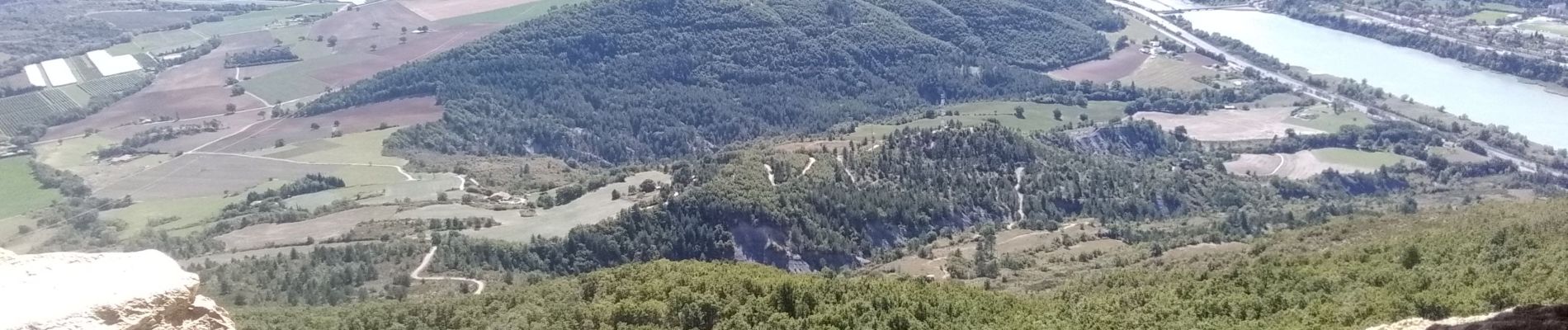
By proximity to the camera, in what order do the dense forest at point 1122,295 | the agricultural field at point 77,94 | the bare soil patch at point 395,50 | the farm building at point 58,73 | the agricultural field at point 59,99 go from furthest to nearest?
the farm building at point 58,73, the bare soil patch at point 395,50, the agricultural field at point 77,94, the agricultural field at point 59,99, the dense forest at point 1122,295

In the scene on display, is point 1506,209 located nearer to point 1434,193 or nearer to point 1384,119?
point 1434,193

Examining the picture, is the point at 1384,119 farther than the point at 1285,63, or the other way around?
the point at 1285,63

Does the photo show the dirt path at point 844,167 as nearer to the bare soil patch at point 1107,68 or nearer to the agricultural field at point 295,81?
the bare soil patch at point 1107,68

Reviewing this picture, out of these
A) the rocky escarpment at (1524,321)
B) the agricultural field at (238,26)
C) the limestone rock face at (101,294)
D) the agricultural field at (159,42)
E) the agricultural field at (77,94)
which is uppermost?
the limestone rock face at (101,294)

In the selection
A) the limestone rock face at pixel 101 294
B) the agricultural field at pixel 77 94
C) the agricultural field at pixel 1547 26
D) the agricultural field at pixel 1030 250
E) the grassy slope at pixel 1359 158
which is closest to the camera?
the limestone rock face at pixel 101 294

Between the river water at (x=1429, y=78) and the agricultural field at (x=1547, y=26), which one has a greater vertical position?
the agricultural field at (x=1547, y=26)

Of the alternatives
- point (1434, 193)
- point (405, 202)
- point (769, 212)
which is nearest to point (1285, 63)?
point (1434, 193)

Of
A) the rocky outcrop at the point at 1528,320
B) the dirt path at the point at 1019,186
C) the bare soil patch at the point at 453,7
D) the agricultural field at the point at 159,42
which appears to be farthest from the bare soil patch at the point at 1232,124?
the agricultural field at the point at 159,42

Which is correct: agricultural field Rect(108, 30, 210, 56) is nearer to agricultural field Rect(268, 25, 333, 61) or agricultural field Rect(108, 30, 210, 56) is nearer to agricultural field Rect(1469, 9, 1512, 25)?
agricultural field Rect(268, 25, 333, 61)
